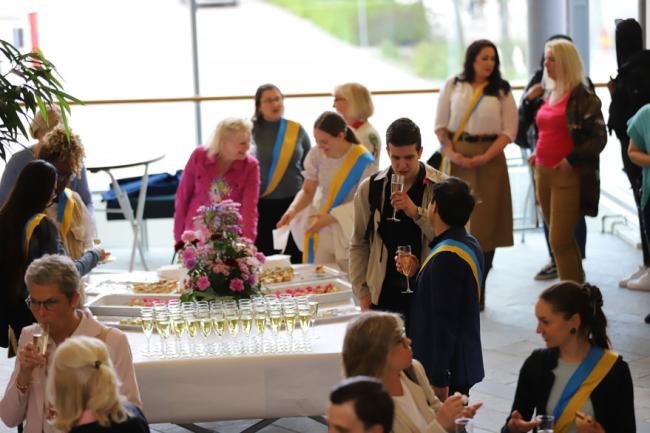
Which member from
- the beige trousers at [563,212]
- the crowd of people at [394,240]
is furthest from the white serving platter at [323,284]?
the beige trousers at [563,212]

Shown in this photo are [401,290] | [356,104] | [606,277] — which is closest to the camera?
[401,290]

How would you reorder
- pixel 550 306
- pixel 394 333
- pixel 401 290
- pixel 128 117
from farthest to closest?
pixel 128 117, pixel 401 290, pixel 550 306, pixel 394 333

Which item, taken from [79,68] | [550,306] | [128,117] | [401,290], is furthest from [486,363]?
[79,68]

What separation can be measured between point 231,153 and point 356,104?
1047 millimetres

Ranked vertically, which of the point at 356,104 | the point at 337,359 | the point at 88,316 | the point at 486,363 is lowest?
the point at 486,363

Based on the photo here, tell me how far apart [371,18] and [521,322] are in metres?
10.4

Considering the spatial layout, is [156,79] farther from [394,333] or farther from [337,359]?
[394,333]

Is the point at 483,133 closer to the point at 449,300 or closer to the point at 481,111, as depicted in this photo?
the point at 481,111

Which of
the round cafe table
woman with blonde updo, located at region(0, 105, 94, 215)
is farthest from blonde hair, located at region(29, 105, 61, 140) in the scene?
the round cafe table

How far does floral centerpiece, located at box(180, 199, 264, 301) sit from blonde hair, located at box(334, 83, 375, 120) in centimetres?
212

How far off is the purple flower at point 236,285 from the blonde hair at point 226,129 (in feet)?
5.29

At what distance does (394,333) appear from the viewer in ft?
10.8

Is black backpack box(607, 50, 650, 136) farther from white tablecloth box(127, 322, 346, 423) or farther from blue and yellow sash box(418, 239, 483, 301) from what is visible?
white tablecloth box(127, 322, 346, 423)

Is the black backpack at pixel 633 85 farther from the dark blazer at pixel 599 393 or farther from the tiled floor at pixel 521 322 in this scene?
the dark blazer at pixel 599 393
